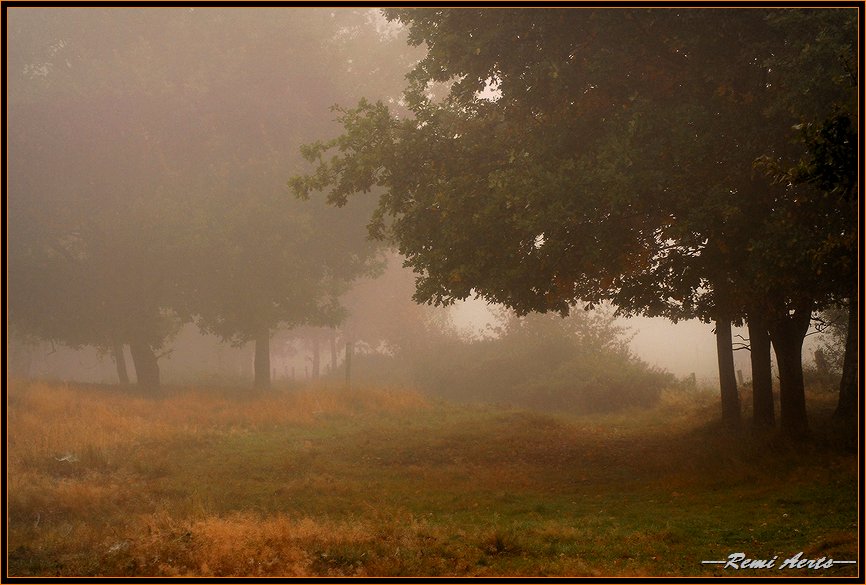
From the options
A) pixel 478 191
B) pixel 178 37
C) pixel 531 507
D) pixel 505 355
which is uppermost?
pixel 178 37

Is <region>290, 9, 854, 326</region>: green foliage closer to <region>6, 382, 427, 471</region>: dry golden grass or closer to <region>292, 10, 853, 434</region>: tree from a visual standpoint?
<region>292, 10, 853, 434</region>: tree

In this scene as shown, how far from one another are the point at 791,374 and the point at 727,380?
475 cm

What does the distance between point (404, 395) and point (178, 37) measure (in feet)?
63.2

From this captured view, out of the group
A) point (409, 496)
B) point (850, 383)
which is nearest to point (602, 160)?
point (409, 496)

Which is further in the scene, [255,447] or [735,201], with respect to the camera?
[255,447]

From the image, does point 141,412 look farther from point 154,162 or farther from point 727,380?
point 727,380

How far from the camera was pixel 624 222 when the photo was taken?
14.4 meters

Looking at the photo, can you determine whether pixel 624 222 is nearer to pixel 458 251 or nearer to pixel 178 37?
pixel 458 251

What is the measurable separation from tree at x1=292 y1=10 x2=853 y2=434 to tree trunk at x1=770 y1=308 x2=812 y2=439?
0.13ft

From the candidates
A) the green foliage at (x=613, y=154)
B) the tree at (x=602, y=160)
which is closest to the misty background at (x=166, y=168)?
the tree at (x=602, y=160)

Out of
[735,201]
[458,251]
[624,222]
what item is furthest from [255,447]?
[735,201]

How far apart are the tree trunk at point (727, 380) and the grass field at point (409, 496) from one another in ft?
3.14

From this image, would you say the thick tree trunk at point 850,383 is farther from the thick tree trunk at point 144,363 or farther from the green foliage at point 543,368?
the thick tree trunk at point 144,363

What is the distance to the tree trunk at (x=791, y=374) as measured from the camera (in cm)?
1535
